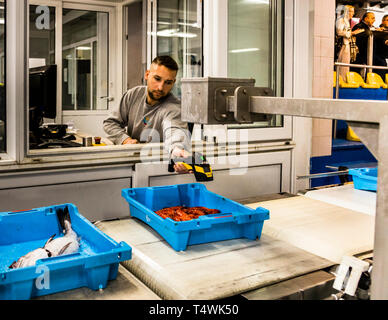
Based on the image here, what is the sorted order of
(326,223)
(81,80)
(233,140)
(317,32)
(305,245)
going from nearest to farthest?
(305,245) < (326,223) < (233,140) < (317,32) < (81,80)

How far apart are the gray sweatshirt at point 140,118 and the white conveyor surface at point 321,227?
49.1 inches

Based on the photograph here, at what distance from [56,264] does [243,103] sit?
679mm

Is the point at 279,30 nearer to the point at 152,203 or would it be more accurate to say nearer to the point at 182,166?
the point at 182,166

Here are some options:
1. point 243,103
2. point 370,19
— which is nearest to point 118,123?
point 243,103

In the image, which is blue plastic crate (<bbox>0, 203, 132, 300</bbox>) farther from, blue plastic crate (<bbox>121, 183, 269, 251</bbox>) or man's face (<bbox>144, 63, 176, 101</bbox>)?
man's face (<bbox>144, 63, 176, 101</bbox>)

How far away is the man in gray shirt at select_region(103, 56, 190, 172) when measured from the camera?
10.5ft

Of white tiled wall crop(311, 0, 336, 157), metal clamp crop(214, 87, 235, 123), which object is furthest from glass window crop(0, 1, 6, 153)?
Result: white tiled wall crop(311, 0, 336, 157)

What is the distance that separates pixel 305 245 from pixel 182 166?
0.69 metres

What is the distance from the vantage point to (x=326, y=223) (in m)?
1.93

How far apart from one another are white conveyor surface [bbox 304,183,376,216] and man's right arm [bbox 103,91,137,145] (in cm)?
147

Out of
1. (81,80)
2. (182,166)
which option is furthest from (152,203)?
(81,80)

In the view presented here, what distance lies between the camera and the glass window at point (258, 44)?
2900 mm

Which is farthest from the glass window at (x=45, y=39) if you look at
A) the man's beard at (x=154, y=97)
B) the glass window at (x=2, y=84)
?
the glass window at (x=2, y=84)

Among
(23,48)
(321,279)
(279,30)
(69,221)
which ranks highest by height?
(279,30)
